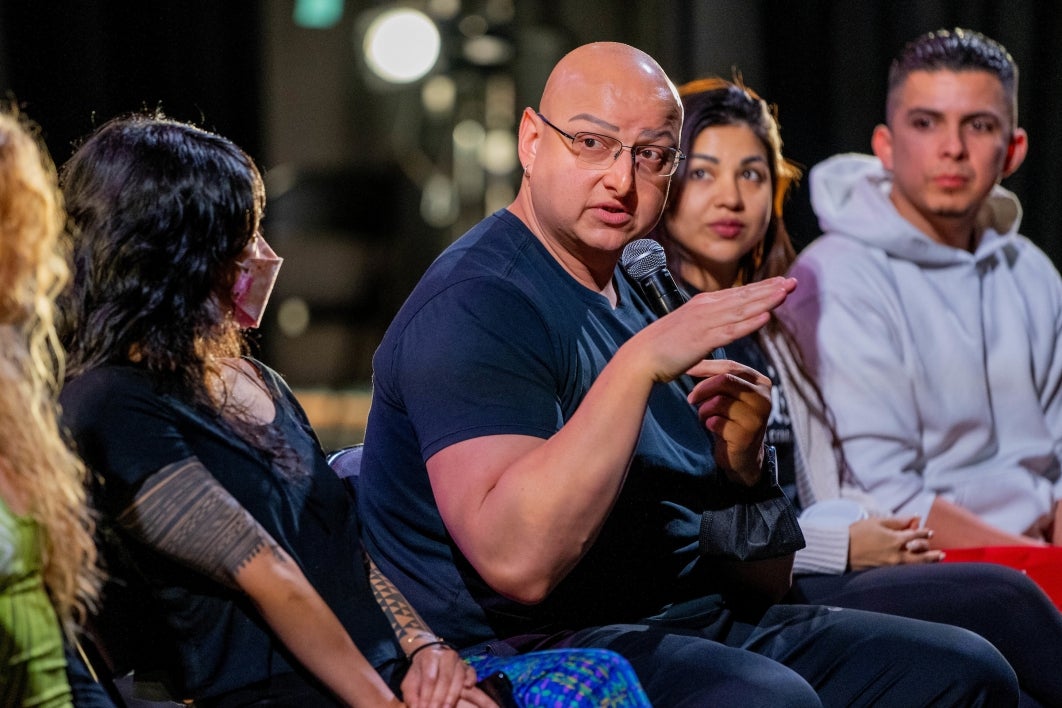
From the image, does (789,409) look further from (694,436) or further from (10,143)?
(10,143)

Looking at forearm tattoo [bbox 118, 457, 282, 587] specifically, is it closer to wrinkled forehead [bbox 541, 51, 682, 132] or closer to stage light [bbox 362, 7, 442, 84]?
wrinkled forehead [bbox 541, 51, 682, 132]

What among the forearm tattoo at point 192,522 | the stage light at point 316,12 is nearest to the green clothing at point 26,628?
the forearm tattoo at point 192,522

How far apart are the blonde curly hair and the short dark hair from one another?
6.17 feet

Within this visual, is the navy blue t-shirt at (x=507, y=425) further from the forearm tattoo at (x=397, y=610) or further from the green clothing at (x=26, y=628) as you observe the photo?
the green clothing at (x=26, y=628)

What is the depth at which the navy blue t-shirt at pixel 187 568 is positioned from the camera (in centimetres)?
142

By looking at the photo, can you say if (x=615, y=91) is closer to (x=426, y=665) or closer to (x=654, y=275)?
(x=654, y=275)

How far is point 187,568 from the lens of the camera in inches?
57.6

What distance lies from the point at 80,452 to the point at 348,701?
0.41 m

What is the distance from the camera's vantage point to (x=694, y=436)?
1.74 m

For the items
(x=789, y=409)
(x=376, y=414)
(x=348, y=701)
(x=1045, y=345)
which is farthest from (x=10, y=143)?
(x=1045, y=345)

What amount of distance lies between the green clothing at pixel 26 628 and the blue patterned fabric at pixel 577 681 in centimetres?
50

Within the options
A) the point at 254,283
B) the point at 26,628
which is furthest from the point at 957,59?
the point at 26,628

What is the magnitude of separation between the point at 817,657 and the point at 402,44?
3.44 meters

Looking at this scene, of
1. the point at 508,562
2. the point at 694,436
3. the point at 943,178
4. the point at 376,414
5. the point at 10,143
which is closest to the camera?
the point at 10,143
